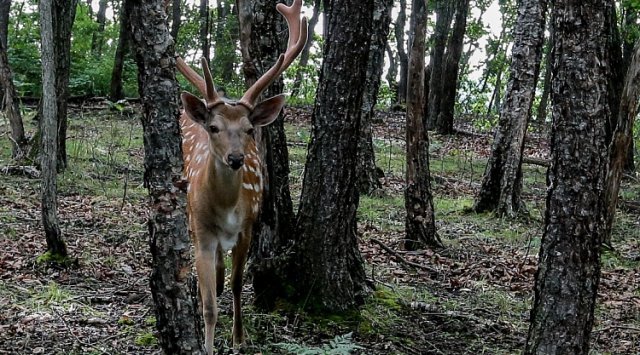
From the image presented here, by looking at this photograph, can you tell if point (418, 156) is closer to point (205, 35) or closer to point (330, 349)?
point (330, 349)

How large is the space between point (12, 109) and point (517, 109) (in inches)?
270

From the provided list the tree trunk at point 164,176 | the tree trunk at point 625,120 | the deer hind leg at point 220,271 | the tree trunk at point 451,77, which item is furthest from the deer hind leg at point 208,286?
the tree trunk at point 451,77

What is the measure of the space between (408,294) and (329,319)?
1.24 meters

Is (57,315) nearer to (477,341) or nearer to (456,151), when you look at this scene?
(477,341)

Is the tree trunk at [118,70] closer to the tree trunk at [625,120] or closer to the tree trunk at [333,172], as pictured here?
the tree trunk at [625,120]

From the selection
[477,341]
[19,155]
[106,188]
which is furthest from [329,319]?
[19,155]

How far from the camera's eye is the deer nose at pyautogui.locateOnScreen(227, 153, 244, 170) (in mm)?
4973

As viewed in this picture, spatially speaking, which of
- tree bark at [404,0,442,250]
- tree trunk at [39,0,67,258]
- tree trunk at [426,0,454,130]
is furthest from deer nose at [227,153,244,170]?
tree trunk at [426,0,454,130]

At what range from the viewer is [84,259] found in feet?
23.3

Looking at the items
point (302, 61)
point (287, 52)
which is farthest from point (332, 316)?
point (302, 61)

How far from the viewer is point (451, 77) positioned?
1927cm

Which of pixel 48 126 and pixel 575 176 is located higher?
pixel 575 176

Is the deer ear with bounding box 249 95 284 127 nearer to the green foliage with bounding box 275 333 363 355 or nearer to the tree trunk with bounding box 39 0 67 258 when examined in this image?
the green foliage with bounding box 275 333 363 355

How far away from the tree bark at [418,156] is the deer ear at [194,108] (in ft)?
10.9
